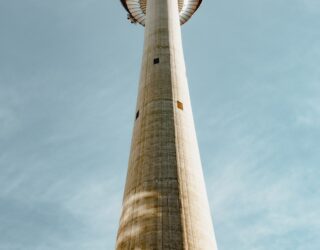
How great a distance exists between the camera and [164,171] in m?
→ 12.7

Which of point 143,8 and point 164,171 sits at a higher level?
point 143,8

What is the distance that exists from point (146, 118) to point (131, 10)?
2041cm

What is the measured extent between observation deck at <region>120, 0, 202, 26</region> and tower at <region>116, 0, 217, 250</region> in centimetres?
Result: 1370

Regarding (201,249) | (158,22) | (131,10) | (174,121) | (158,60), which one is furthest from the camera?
(131,10)

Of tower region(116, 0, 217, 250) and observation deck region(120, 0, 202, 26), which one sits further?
observation deck region(120, 0, 202, 26)

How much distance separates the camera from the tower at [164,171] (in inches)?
433

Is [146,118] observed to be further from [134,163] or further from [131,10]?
[131,10]

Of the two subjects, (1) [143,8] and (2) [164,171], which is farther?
(1) [143,8]

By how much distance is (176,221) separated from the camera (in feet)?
36.4

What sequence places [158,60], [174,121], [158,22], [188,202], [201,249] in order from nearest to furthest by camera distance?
1. [201,249]
2. [188,202]
3. [174,121]
4. [158,60]
5. [158,22]

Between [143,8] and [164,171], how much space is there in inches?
922

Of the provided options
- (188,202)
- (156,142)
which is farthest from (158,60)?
(188,202)

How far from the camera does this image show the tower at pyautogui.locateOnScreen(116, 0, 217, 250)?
1100cm

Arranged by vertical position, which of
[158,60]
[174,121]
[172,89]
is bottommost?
[174,121]
